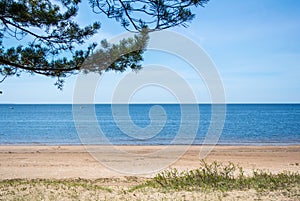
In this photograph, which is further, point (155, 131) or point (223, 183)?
point (155, 131)

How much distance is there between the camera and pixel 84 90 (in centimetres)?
669

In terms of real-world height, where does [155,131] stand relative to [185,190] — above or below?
below

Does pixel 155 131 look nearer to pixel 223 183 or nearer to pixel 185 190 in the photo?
pixel 223 183

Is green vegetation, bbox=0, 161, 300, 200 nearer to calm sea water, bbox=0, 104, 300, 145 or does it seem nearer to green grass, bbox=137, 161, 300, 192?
green grass, bbox=137, 161, 300, 192

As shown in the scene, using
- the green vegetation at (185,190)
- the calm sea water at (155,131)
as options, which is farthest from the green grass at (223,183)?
the calm sea water at (155,131)

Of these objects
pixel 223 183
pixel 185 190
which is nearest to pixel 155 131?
pixel 223 183

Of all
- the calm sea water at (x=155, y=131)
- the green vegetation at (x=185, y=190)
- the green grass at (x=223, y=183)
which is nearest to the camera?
the green vegetation at (x=185, y=190)

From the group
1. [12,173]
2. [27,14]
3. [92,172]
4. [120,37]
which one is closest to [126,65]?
[120,37]

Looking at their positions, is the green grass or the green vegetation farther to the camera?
the green grass

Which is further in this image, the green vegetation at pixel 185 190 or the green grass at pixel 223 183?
the green grass at pixel 223 183

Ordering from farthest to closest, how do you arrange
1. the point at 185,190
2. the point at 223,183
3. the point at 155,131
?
1. the point at 155,131
2. the point at 223,183
3. the point at 185,190

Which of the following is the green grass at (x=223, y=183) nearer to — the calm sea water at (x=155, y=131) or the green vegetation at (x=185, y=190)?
the green vegetation at (x=185, y=190)

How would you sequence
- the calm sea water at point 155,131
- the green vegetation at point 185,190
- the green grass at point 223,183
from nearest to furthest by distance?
the green vegetation at point 185,190, the green grass at point 223,183, the calm sea water at point 155,131

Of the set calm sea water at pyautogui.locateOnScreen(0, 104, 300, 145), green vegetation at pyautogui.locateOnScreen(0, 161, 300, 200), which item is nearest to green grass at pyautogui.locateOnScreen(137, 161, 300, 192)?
green vegetation at pyautogui.locateOnScreen(0, 161, 300, 200)
